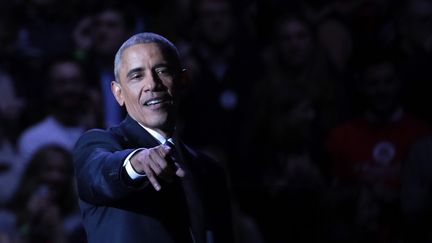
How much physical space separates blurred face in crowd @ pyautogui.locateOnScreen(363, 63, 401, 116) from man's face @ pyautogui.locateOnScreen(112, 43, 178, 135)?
Answer: 329cm

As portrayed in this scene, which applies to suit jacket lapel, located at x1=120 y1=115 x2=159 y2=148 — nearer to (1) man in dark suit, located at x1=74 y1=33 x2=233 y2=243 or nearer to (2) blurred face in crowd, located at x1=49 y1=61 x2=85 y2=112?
(1) man in dark suit, located at x1=74 y1=33 x2=233 y2=243

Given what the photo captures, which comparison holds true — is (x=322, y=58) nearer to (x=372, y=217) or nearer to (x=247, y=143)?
(x=247, y=143)

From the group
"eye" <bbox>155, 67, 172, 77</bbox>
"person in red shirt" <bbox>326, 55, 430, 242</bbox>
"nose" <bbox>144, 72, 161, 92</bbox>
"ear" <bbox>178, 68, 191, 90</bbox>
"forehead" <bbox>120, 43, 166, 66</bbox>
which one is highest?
"forehead" <bbox>120, 43, 166, 66</bbox>

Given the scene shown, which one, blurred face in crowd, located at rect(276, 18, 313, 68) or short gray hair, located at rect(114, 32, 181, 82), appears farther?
blurred face in crowd, located at rect(276, 18, 313, 68)

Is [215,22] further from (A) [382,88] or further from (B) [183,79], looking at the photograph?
(B) [183,79]

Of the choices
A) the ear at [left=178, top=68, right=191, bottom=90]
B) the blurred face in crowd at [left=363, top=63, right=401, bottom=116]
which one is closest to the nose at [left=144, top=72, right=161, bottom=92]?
the ear at [left=178, top=68, right=191, bottom=90]

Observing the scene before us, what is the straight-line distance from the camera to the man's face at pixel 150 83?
3018 mm

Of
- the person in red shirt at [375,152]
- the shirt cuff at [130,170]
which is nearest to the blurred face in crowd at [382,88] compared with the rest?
the person in red shirt at [375,152]

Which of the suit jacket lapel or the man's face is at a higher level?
the man's face

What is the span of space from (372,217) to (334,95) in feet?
3.28

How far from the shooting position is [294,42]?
21.5 feet

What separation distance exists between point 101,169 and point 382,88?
364 cm

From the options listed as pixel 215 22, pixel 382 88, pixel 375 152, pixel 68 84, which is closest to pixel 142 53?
pixel 375 152

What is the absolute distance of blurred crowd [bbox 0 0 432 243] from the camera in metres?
5.78
